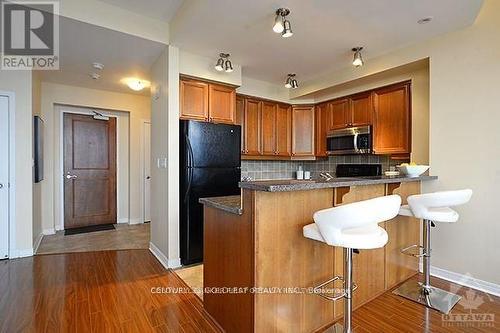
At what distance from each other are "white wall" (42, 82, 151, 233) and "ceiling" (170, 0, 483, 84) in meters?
2.55

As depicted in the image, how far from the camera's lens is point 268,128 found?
4574 mm

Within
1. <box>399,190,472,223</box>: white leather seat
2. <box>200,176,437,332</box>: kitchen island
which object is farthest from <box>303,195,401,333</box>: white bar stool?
<box>399,190,472,223</box>: white leather seat

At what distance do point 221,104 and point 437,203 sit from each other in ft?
8.77

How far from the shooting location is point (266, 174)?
4.95m

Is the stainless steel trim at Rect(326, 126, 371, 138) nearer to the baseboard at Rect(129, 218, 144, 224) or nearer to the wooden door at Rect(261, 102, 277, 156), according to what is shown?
Answer: the wooden door at Rect(261, 102, 277, 156)

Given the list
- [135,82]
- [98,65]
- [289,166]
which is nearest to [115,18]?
[98,65]

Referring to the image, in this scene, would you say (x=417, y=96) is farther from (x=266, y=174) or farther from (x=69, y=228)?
(x=69, y=228)

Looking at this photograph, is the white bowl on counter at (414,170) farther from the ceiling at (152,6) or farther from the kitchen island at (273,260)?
the ceiling at (152,6)

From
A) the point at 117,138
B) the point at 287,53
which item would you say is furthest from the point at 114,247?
the point at 287,53

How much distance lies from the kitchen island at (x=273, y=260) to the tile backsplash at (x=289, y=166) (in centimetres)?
225

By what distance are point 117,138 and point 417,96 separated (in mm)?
5160

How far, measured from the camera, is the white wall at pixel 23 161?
332cm

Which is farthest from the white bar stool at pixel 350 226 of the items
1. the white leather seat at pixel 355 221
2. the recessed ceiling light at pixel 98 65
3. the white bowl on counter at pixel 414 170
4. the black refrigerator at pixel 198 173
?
the recessed ceiling light at pixel 98 65

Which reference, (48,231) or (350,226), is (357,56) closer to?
(350,226)
